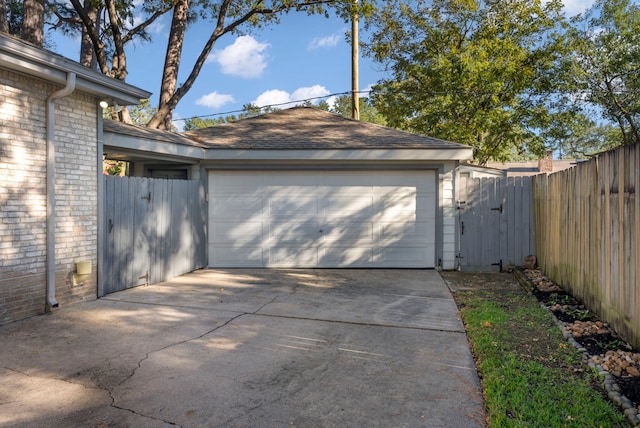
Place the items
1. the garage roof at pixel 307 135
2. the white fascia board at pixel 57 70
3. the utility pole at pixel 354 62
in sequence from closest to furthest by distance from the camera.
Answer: the white fascia board at pixel 57 70 < the garage roof at pixel 307 135 < the utility pole at pixel 354 62

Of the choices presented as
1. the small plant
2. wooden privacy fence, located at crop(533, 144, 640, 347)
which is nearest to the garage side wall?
wooden privacy fence, located at crop(533, 144, 640, 347)

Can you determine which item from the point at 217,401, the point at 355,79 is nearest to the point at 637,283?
the point at 217,401

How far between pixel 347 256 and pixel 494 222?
3.10 meters

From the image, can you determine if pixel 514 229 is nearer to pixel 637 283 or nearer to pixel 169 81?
pixel 637 283

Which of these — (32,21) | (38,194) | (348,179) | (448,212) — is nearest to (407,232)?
(448,212)

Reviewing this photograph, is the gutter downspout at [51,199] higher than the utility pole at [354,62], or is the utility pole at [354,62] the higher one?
the utility pole at [354,62]

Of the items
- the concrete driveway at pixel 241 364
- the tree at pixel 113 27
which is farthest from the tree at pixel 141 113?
the concrete driveway at pixel 241 364

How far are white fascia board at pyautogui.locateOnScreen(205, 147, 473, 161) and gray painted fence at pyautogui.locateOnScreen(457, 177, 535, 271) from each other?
0.70m

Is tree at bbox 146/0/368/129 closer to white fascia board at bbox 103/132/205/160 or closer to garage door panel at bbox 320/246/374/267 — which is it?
white fascia board at bbox 103/132/205/160

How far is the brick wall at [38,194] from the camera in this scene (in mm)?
4973

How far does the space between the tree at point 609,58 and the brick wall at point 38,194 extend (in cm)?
1582

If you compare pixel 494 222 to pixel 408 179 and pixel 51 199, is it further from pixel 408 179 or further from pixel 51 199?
pixel 51 199

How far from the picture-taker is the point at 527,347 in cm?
425

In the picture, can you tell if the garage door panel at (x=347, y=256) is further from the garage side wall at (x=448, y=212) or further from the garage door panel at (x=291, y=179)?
the garage side wall at (x=448, y=212)
